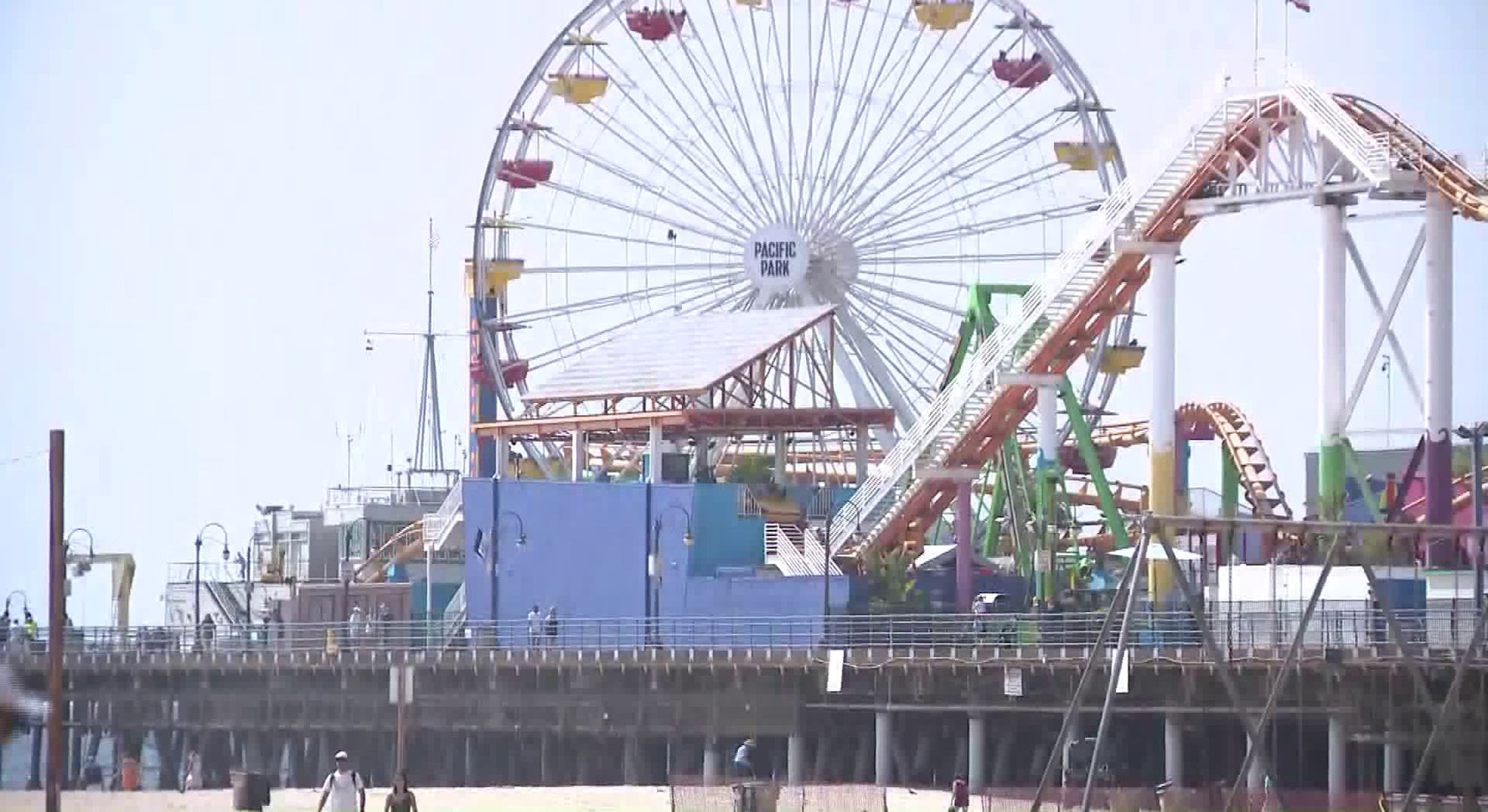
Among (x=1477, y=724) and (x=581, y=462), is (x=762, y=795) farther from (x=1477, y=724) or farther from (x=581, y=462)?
(x=581, y=462)

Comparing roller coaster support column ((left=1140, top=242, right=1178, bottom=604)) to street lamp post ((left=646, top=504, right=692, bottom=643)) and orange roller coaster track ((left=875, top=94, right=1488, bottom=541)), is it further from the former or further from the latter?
street lamp post ((left=646, top=504, right=692, bottom=643))

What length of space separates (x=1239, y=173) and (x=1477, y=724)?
65.7ft

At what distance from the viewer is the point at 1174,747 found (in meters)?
62.1

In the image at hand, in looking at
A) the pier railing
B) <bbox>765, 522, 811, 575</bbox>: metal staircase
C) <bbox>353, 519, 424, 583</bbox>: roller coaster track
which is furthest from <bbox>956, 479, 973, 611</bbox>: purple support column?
<bbox>353, 519, 424, 583</bbox>: roller coaster track

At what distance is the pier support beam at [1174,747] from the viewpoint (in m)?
61.8

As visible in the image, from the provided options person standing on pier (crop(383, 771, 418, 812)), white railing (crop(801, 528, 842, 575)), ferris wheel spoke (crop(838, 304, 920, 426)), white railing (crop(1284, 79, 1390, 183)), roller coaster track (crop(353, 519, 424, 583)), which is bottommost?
person standing on pier (crop(383, 771, 418, 812))

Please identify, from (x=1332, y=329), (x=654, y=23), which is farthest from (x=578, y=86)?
(x=1332, y=329)

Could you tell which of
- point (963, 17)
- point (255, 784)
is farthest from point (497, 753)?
point (963, 17)

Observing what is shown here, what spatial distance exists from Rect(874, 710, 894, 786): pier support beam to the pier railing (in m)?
2.09

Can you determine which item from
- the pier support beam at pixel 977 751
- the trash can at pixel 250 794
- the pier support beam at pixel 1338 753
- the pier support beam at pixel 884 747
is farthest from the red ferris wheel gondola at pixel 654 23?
the pier support beam at pixel 1338 753

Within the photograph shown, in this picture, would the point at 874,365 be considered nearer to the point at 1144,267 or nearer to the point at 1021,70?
the point at 1021,70

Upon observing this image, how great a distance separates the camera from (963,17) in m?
91.9

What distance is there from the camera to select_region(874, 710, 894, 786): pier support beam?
221ft

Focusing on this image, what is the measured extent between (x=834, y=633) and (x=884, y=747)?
608 centimetres
